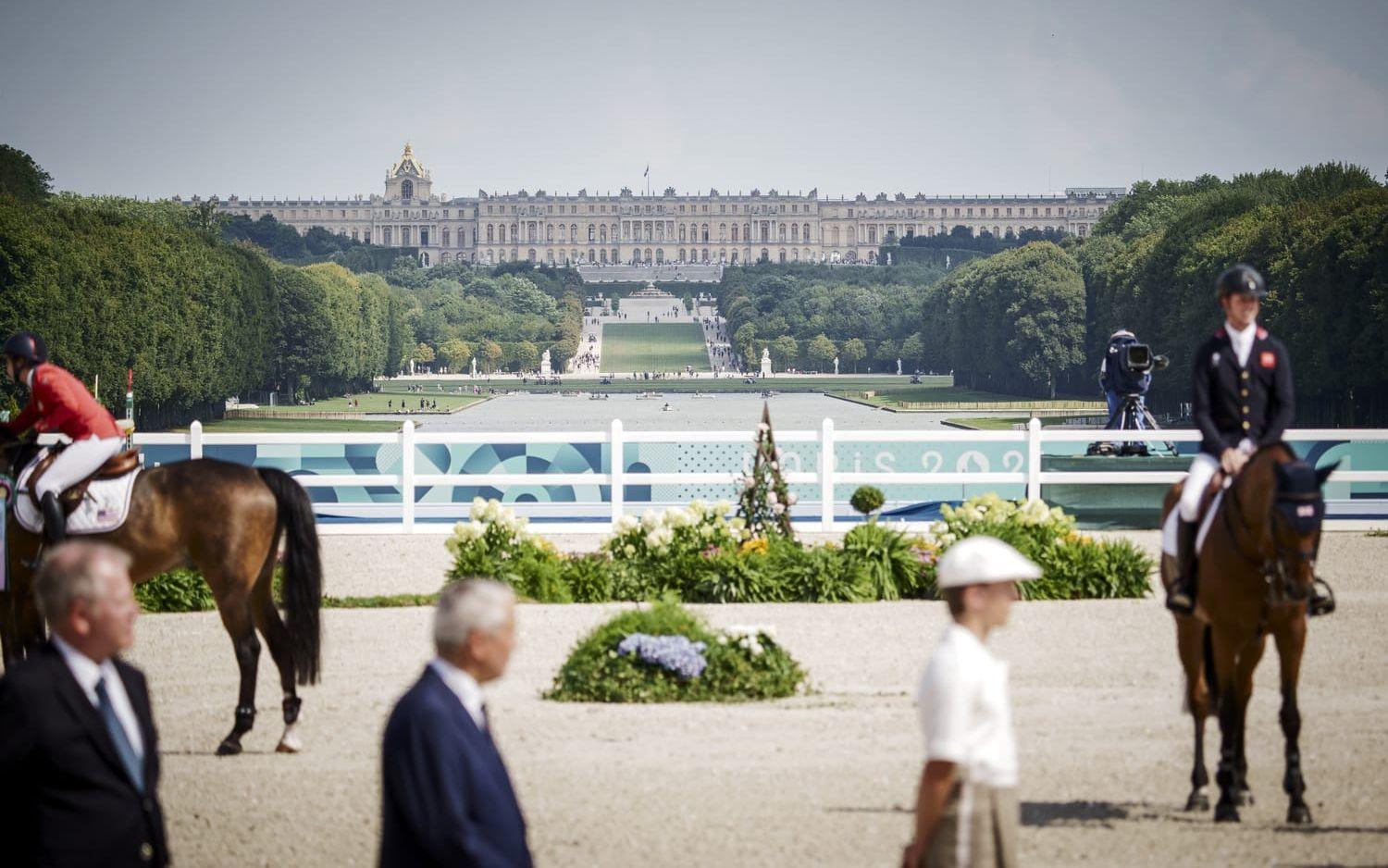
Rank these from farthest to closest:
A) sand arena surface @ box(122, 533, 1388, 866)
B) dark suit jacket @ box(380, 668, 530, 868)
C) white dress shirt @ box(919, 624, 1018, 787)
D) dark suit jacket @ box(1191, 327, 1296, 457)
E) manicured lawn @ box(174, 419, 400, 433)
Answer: manicured lawn @ box(174, 419, 400, 433) < dark suit jacket @ box(1191, 327, 1296, 457) < sand arena surface @ box(122, 533, 1388, 866) < white dress shirt @ box(919, 624, 1018, 787) < dark suit jacket @ box(380, 668, 530, 868)

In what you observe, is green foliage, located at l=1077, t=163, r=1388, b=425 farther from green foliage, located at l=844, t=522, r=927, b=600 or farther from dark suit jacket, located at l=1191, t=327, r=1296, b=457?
dark suit jacket, located at l=1191, t=327, r=1296, b=457

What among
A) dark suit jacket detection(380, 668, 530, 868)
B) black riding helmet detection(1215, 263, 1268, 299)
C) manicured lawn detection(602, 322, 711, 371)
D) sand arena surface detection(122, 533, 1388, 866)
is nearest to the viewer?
dark suit jacket detection(380, 668, 530, 868)

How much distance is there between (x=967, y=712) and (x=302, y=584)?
6.05 metres

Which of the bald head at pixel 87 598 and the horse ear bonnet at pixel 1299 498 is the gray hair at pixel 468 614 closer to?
the bald head at pixel 87 598

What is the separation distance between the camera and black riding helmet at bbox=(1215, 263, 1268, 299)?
8.52 metres

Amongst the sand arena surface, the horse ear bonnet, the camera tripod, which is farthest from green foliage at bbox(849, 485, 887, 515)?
the horse ear bonnet

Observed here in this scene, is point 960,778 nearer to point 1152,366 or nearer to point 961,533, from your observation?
point 961,533

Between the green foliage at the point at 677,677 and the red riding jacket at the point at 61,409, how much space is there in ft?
10.5

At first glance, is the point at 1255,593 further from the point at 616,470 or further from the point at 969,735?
the point at 616,470

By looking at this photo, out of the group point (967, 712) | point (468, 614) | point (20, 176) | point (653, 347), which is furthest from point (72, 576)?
point (653, 347)

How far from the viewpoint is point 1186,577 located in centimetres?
868

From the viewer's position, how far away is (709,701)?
11.3 meters

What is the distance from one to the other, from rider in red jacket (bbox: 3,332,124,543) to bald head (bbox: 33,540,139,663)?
5.94 meters

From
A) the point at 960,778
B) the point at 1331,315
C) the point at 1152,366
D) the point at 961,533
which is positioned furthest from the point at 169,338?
the point at 960,778
